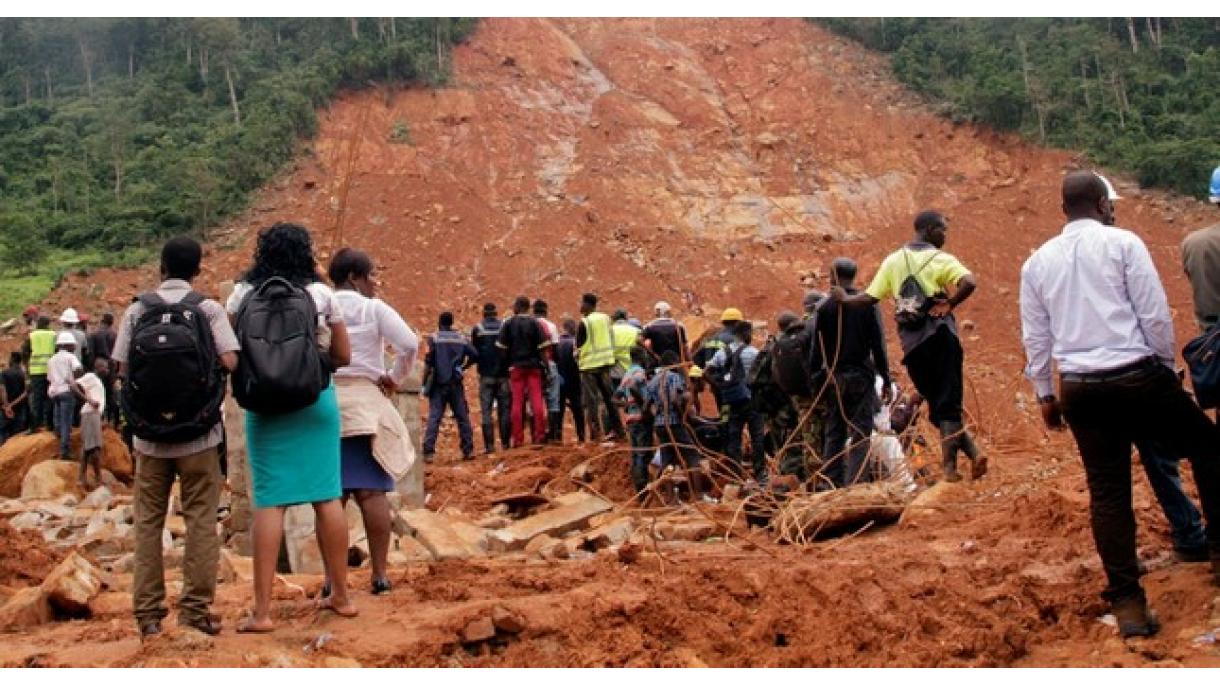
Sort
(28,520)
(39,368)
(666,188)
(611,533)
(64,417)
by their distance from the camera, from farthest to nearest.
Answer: (666,188) < (39,368) < (64,417) < (28,520) < (611,533)

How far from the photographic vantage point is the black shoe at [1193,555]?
16.9 feet

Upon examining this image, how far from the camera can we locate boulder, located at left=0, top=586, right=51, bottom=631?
5.66m

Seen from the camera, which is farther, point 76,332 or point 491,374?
point 491,374

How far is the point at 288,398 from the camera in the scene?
15.9ft

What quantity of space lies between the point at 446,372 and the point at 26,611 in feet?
24.4

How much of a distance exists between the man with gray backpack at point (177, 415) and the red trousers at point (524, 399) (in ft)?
25.8

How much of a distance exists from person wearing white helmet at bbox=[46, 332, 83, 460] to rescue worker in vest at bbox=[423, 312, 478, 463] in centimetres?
344

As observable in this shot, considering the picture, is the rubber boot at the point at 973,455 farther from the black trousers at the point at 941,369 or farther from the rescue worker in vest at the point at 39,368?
the rescue worker in vest at the point at 39,368

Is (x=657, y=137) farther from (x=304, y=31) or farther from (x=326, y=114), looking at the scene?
(x=304, y=31)

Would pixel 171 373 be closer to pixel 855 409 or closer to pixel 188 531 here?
pixel 188 531

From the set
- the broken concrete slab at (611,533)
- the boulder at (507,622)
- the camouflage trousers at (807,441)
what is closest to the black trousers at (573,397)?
the camouflage trousers at (807,441)

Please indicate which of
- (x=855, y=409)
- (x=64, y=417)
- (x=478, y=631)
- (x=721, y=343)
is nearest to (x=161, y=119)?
(x=64, y=417)

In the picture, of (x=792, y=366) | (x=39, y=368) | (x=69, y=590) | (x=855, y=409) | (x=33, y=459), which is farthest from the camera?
(x=39, y=368)

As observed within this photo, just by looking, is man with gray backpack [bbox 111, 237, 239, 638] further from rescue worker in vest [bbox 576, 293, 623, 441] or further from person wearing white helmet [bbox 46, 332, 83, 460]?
person wearing white helmet [bbox 46, 332, 83, 460]
